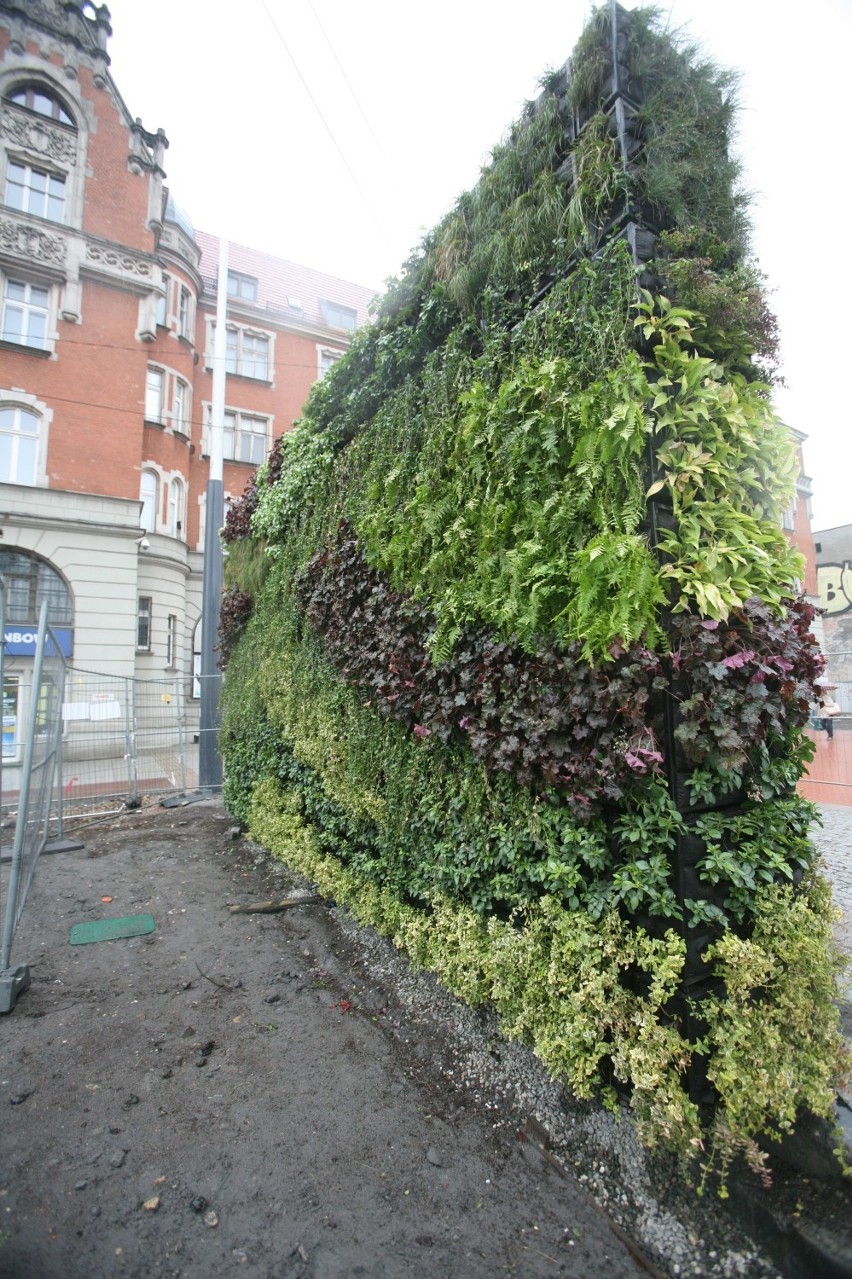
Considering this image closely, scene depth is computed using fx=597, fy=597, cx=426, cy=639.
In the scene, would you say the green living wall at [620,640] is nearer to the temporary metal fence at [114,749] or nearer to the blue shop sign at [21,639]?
the temporary metal fence at [114,749]

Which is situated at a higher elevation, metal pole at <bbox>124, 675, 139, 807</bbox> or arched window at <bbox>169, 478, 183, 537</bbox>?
arched window at <bbox>169, 478, 183, 537</bbox>

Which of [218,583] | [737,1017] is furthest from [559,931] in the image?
[218,583]

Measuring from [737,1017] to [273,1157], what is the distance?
1.89 metres

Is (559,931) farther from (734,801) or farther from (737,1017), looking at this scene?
(734,801)

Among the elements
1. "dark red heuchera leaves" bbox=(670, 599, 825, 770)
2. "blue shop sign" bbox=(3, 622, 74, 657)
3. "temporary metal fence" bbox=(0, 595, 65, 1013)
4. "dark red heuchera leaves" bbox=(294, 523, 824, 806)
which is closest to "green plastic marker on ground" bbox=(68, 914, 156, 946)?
"temporary metal fence" bbox=(0, 595, 65, 1013)

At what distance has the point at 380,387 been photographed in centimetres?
466

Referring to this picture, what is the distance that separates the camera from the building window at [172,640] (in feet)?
61.7

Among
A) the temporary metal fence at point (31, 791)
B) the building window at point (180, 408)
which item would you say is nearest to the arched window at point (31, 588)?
the building window at point (180, 408)

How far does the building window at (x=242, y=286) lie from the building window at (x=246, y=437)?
557 centimetres

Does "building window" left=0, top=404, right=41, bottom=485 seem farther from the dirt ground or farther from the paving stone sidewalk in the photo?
the paving stone sidewalk

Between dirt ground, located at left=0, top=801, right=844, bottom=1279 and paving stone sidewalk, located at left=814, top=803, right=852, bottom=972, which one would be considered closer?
dirt ground, located at left=0, top=801, right=844, bottom=1279

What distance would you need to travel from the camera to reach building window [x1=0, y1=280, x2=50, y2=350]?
15758 mm

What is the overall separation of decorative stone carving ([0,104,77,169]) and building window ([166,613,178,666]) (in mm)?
12677

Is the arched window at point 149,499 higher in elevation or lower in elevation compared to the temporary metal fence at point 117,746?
higher
